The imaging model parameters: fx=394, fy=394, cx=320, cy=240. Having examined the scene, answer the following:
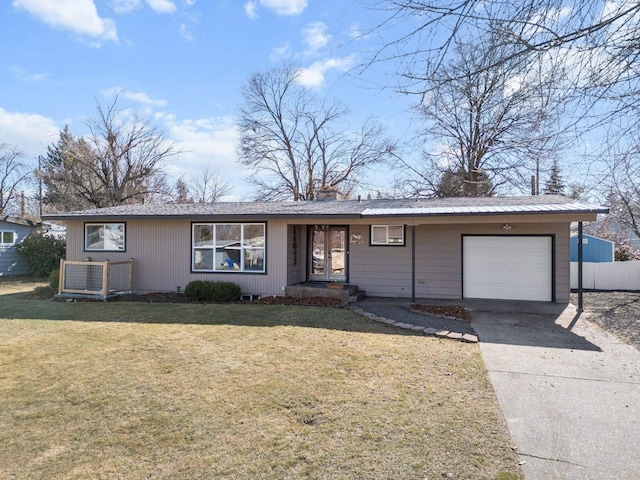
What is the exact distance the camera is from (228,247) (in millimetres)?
10672

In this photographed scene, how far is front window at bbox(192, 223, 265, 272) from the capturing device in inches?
411

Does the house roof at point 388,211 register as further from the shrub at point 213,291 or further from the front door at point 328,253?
the shrub at point 213,291

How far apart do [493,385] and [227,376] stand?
277cm

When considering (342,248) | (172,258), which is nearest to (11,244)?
(172,258)

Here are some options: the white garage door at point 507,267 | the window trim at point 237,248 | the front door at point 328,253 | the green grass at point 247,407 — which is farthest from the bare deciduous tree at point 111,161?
the white garage door at point 507,267

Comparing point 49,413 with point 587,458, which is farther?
point 49,413

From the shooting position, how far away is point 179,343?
18.5ft

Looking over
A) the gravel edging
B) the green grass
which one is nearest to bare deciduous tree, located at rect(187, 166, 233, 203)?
the gravel edging

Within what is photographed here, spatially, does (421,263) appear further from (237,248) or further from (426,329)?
(237,248)

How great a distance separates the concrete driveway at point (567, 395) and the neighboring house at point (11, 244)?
1822cm

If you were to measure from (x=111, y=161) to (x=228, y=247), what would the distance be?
48.2ft

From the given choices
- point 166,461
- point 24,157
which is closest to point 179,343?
point 166,461

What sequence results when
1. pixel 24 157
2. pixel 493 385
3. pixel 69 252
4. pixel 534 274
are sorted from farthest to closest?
pixel 24 157 → pixel 69 252 → pixel 534 274 → pixel 493 385

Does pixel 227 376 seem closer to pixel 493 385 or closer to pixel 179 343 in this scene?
pixel 179 343
